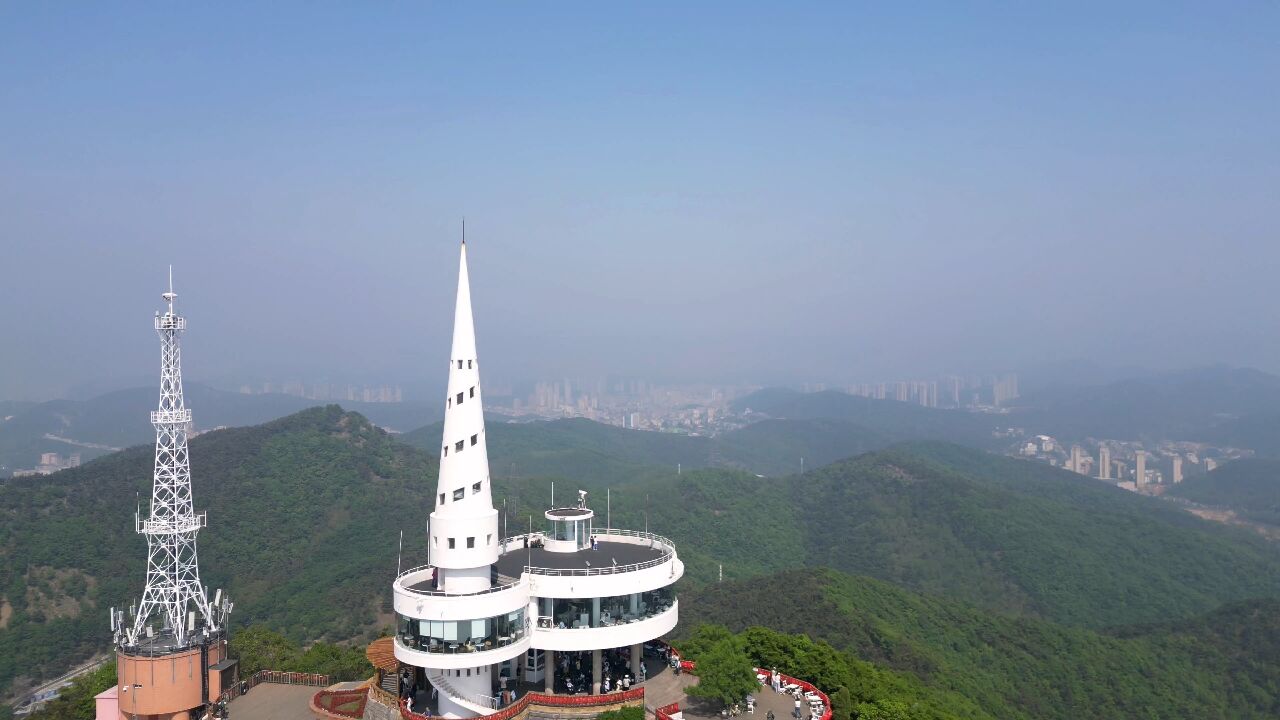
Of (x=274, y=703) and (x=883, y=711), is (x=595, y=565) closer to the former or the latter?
(x=883, y=711)

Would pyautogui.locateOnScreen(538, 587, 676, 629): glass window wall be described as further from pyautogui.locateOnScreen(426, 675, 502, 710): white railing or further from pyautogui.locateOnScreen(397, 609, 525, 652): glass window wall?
pyautogui.locateOnScreen(426, 675, 502, 710): white railing

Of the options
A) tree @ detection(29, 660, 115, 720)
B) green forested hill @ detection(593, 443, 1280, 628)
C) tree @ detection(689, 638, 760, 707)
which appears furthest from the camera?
green forested hill @ detection(593, 443, 1280, 628)

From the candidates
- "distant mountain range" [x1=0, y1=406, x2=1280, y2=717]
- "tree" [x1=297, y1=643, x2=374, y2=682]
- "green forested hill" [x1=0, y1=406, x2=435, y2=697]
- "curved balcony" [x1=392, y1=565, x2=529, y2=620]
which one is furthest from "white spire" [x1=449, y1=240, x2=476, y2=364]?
"green forested hill" [x1=0, y1=406, x2=435, y2=697]

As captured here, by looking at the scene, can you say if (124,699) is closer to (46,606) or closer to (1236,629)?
(46,606)

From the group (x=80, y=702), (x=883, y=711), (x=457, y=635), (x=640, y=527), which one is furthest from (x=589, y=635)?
(x=640, y=527)

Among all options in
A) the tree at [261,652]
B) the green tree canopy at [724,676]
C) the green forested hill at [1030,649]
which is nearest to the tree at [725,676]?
the green tree canopy at [724,676]

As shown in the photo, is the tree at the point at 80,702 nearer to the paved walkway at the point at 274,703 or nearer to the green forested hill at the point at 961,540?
the paved walkway at the point at 274,703

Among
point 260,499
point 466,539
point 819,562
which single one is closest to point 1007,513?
point 819,562
